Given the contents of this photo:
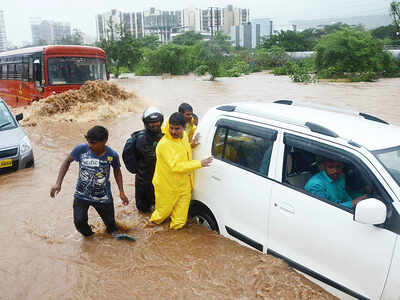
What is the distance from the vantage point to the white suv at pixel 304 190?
2.85 metres

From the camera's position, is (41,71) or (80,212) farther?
(41,71)

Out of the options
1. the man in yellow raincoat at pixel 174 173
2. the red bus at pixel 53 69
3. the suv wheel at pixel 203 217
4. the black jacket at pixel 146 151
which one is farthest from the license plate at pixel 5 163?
the red bus at pixel 53 69

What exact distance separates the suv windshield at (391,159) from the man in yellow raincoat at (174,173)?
64.5 inches

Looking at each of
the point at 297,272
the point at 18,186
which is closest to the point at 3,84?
the point at 18,186

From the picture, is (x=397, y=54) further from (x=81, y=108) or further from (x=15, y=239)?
(x=15, y=239)

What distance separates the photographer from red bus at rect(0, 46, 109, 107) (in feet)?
48.0

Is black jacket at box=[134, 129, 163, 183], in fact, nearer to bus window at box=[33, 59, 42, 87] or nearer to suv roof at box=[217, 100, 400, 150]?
suv roof at box=[217, 100, 400, 150]

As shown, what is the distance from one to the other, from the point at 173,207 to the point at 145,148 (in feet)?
2.69

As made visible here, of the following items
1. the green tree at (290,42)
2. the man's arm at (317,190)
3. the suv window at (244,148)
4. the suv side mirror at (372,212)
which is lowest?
the man's arm at (317,190)

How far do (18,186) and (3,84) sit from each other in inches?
576

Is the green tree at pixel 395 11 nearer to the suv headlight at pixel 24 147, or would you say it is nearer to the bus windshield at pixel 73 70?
the bus windshield at pixel 73 70

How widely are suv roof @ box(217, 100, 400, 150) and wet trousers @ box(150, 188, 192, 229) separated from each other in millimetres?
1102

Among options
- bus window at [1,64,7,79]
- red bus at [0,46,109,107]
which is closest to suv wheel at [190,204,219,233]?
red bus at [0,46,109,107]

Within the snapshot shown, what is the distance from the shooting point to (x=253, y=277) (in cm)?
385
